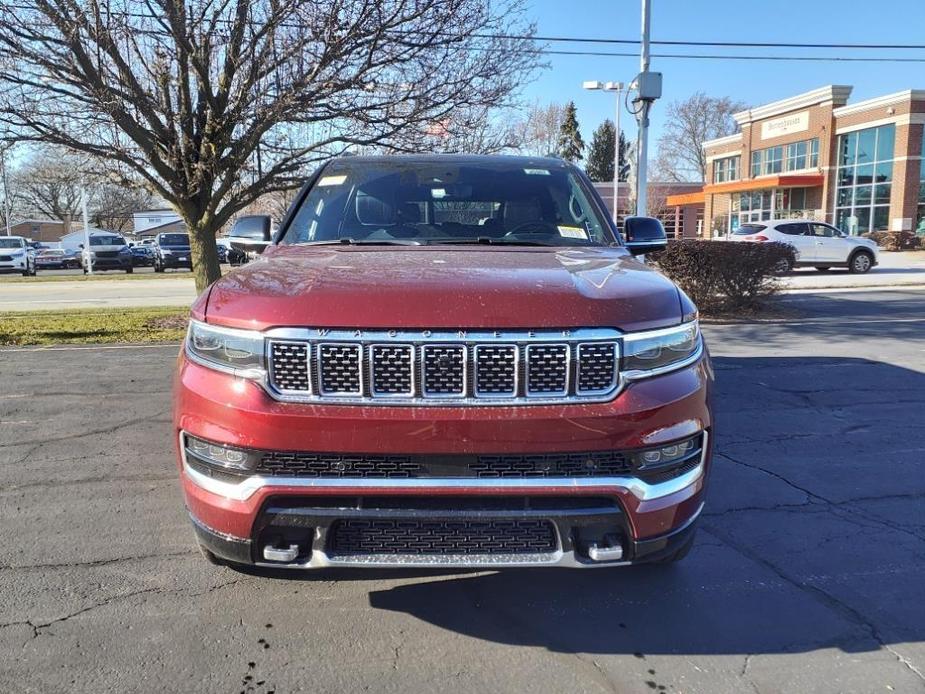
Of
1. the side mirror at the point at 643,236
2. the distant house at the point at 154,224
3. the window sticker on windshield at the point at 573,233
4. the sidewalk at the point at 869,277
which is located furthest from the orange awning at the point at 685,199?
the distant house at the point at 154,224

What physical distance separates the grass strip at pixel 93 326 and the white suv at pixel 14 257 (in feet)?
78.7

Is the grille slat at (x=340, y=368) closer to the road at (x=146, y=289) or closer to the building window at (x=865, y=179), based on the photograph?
the road at (x=146, y=289)

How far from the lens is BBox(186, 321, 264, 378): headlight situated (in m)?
2.46

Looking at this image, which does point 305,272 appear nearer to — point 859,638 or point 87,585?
point 87,585

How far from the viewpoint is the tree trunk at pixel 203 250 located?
36.0ft

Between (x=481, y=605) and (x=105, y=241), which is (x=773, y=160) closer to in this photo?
(x=105, y=241)

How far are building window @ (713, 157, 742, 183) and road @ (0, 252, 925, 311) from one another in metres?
26.3

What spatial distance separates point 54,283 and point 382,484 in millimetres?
26852

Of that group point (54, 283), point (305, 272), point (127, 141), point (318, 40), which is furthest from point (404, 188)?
point (54, 283)

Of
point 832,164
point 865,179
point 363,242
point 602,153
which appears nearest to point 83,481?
point 363,242

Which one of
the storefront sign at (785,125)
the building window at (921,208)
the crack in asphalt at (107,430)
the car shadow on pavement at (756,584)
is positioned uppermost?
the storefront sign at (785,125)

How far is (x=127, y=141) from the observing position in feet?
33.1

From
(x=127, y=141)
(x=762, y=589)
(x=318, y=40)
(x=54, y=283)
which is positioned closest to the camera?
(x=762, y=589)

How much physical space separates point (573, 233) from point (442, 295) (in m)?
1.58
